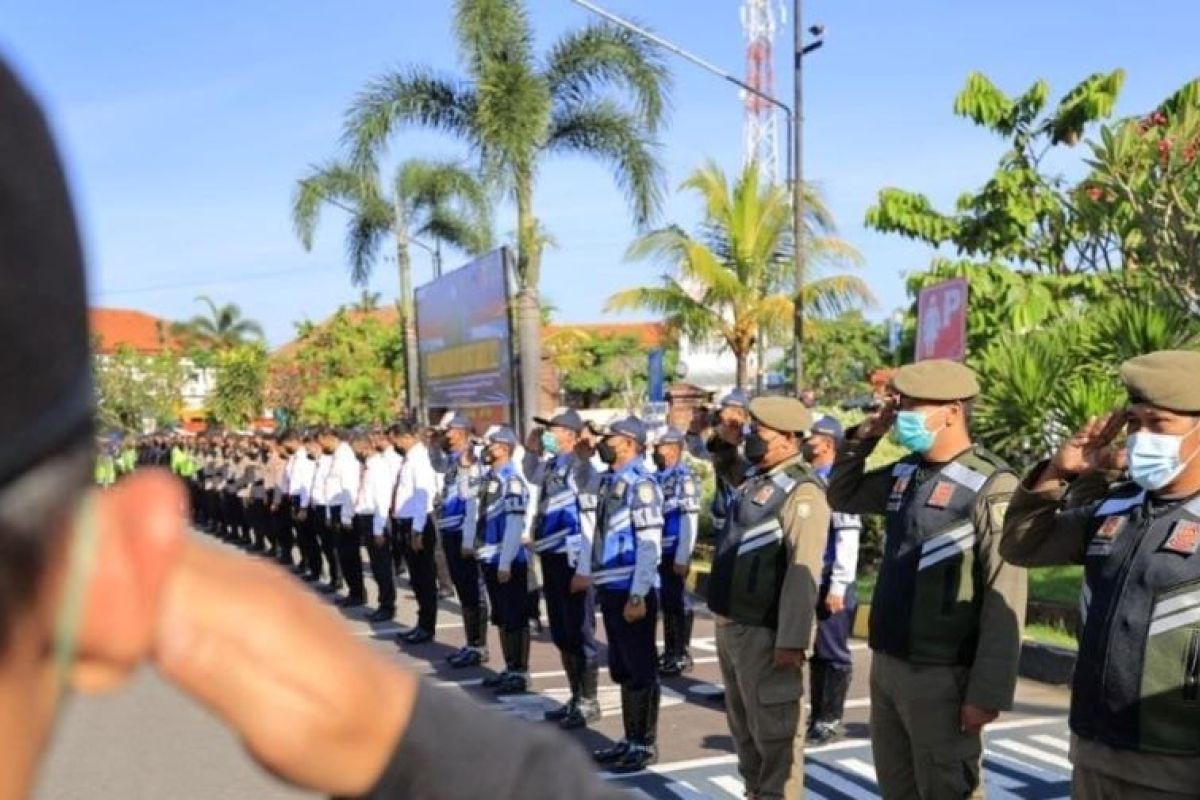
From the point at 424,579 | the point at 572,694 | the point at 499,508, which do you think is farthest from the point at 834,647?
the point at 424,579

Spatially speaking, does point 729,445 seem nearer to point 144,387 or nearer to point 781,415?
point 781,415

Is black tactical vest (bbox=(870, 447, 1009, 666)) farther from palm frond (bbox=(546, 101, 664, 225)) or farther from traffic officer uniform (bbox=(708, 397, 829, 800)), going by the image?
palm frond (bbox=(546, 101, 664, 225))

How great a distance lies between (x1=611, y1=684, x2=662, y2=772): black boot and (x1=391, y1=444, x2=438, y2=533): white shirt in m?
4.55

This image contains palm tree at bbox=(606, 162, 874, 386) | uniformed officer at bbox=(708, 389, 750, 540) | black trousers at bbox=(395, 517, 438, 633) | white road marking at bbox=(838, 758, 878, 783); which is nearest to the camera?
white road marking at bbox=(838, 758, 878, 783)

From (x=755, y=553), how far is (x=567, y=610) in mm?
2462

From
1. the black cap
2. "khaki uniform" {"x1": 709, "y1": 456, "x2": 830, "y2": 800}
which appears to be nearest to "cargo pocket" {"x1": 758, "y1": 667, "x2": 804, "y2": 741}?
"khaki uniform" {"x1": 709, "y1": 456, "x2": 830, "y2": 800}

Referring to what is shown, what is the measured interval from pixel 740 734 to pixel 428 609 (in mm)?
5396

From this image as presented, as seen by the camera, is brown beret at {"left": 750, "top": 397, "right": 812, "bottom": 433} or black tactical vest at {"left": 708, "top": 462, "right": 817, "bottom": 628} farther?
brown beret at {"left": 750, "top": 397, "right": 812, "bottom": 433}

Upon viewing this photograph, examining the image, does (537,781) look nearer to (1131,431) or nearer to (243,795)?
(1131,431)

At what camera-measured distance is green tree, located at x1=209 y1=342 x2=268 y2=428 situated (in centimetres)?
3631

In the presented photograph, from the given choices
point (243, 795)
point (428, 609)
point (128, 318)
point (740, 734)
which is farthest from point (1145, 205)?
point (128, 318)

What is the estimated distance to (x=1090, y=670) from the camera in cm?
301

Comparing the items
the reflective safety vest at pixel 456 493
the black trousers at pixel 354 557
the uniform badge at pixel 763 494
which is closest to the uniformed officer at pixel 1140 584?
the uniform badge at pixel 763 494

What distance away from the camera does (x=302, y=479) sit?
14297mm
